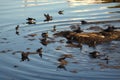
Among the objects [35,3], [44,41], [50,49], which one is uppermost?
[35,3]

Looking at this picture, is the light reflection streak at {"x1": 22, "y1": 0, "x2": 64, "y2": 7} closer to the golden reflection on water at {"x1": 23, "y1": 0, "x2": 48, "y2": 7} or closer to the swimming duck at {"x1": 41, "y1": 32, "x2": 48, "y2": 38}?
the golden reflection on water at {"x1": 23, "y1": 0, "x2": 48, "y2": 7}

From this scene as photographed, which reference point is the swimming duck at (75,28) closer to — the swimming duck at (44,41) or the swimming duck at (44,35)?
the swimming duck at (44,35)

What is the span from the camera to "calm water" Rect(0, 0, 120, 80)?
1518 cm

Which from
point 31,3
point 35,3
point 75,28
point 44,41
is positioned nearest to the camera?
point 44,41

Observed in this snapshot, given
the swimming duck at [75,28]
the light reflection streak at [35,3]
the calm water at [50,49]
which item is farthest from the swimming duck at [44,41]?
the light reflection streak at [35,3]

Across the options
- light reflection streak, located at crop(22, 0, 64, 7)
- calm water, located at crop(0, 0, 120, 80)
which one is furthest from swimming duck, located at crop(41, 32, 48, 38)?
light reflection streak, located at crop(22, 0, 64, 7)

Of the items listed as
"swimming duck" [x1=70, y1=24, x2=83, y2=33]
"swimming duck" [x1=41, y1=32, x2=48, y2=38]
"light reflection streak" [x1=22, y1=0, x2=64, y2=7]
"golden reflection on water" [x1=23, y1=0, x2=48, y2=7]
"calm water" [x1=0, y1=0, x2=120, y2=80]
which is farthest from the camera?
"golden reflection on water" [x1=23, y1=0, x2=48, y2=7]

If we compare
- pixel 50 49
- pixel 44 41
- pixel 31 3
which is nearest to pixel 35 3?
pixel 31 3

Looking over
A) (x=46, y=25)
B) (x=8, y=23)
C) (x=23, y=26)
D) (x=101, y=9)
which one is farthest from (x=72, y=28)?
(x=101, y=9)

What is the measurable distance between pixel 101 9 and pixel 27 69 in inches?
722

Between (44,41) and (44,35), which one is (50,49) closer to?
(44,41)

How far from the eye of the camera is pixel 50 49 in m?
19.2

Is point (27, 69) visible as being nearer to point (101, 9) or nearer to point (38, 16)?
point (38, 16)

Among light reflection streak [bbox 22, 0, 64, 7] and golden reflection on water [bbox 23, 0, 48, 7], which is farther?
golden reflection on water [bbox 23, 0, 48, 7]
